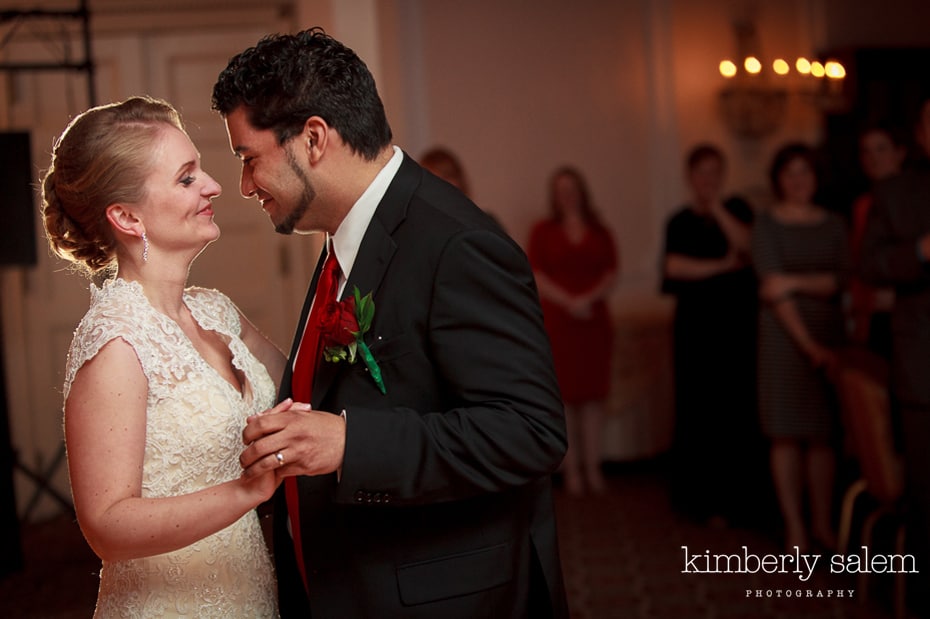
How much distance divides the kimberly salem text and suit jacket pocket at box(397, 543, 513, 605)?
2746mm

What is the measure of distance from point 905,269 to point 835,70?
12.1ft

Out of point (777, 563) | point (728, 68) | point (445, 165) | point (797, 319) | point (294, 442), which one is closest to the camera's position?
point (294, 442)

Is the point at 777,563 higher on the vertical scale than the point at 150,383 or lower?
lower

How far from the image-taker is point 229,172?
611 centimetres

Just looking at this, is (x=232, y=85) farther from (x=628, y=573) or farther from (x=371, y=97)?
(x=628, y=573)

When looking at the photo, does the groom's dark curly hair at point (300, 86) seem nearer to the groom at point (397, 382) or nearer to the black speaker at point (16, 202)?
the groom at point (397, 382)

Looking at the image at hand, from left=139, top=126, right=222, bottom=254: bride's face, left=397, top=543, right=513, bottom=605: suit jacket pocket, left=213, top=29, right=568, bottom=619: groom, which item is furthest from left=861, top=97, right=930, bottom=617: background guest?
left=139, top=126, right=222, bottom=254: bride's face

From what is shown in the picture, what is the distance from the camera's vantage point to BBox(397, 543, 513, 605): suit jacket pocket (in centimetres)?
171

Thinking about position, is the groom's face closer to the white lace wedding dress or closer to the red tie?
the red tie

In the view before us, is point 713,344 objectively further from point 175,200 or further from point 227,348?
point 175,200

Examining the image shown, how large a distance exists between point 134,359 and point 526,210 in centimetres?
486

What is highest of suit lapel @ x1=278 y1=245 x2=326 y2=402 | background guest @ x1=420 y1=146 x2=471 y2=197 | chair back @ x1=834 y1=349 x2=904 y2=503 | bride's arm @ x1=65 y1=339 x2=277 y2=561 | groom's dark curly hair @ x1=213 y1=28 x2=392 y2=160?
background guest @ x1=420 y1=146 x2=471 y2=197

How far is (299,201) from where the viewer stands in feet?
5.82

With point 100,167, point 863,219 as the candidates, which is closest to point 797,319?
point 863,219
